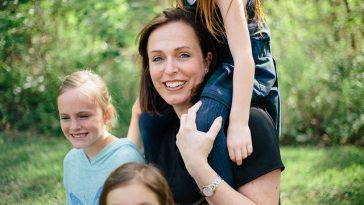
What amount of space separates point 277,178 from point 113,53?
14.5 feet

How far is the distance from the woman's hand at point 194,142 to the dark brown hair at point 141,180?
26 cm

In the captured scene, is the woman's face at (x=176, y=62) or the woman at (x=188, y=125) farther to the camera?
the woman's face at (x=176, y=62)

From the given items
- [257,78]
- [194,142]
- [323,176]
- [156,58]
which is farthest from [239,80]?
[323,176]

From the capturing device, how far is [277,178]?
2.71 m

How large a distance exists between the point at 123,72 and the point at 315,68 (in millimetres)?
2300

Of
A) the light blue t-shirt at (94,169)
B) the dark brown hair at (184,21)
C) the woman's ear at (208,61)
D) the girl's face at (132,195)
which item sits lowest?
the light blue t-shirt at (94,169)

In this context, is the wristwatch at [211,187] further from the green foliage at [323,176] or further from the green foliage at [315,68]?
the green foliage at [315,68]

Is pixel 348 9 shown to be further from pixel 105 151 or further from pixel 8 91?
pixel 8 91

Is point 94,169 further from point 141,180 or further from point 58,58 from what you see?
point 58,58

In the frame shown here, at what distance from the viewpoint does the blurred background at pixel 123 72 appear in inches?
227

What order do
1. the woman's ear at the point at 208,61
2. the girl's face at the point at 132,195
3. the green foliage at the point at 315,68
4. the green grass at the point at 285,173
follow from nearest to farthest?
the girl's face at the point at 132,195 → the woman's ear at the point at 208,61 → the green grass at the point at 285,173 → the green foliage at the point at 315,68

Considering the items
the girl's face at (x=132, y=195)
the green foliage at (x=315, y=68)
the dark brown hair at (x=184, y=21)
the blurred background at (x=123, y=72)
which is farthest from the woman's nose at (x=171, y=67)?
the green foliage at (x=315, y=68)

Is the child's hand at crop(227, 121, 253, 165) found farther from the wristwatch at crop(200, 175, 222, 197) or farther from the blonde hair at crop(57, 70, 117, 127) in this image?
the blonde hair at crop(57, 70, 117, 127)

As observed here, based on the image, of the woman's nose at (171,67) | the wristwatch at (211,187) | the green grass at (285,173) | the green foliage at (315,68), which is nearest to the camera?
the wristwatch at (211,187)
